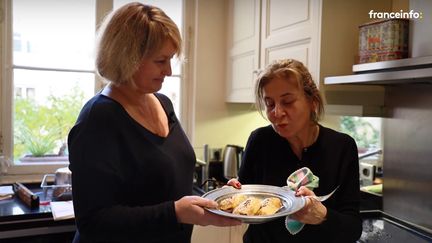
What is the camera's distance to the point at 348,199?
40.3 inches

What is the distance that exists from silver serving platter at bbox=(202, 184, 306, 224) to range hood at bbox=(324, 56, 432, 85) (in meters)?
0.53

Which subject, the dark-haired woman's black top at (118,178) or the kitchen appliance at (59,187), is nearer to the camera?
the dark-haired woman's black top at (118,178)

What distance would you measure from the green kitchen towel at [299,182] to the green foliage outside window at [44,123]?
6.14 feet

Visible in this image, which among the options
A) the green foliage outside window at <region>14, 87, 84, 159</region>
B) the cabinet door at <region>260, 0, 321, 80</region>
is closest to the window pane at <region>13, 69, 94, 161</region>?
the green foliage outside window at <region>14, 87, 84, 159</region>

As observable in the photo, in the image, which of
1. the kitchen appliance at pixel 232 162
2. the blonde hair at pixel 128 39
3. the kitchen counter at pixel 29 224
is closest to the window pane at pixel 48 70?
the kitchen counter at pixel 29 224

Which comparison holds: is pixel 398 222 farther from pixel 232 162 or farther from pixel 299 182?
pixel 232 162

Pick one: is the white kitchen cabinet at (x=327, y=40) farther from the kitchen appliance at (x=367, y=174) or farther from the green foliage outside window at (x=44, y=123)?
the green foliage outside window at (x=44, y=123)

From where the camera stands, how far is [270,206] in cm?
93

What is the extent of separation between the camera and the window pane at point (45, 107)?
7.74 ft

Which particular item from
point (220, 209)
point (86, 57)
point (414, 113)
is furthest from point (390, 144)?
point (86, 57)

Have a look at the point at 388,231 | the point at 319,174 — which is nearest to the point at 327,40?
the point at 319,174

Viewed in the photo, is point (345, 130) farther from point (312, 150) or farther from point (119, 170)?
point (119, 170)

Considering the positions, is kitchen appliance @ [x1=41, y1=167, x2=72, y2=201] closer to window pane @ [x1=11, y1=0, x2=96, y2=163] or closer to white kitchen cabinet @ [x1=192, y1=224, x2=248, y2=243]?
window pane @ [x1=11, y1=0, x2=96, y2=163]

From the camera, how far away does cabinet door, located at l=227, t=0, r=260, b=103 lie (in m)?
2.19
